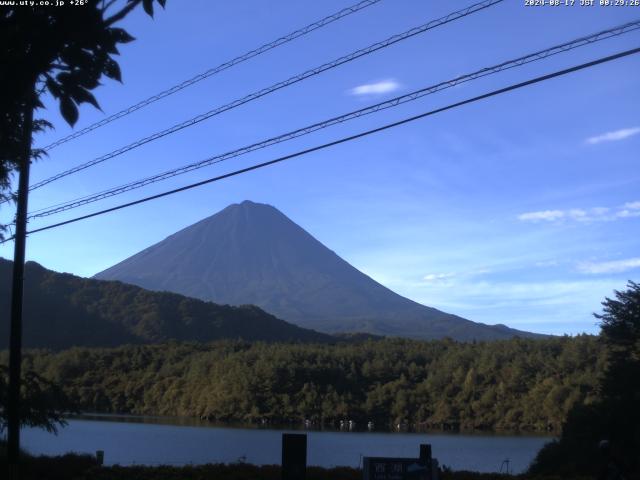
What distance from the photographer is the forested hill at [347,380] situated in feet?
201

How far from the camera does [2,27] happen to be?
15.1ft

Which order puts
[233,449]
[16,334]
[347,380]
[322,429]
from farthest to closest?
1. [347,380]
2. [322,429]
3. [233,449]
4. [16,334]

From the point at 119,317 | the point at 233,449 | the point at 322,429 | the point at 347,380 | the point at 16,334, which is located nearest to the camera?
the point at 16,334

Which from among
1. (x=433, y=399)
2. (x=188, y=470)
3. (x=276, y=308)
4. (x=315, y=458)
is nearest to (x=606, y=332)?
(x=315, y=458)

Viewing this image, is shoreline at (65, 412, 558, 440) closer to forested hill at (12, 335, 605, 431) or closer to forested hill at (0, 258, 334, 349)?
forested hill at (12, 335, 605, 431)

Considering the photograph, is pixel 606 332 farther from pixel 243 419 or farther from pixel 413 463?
pixel 243 419

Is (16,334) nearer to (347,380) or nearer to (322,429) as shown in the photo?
(322,429)

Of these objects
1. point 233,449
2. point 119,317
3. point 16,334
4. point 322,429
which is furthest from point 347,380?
point 16,334

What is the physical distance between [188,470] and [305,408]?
5412 cm

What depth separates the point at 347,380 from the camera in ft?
238

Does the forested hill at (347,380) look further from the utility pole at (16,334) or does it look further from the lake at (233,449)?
the utility pole at (16,334)

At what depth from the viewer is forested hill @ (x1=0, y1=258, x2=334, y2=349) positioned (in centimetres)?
9383

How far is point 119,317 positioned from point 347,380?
148ft

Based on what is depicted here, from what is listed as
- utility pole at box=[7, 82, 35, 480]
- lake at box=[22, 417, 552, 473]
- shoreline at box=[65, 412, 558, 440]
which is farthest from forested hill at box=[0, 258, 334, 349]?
utility pole at box=[7, 82, 35, 480]
